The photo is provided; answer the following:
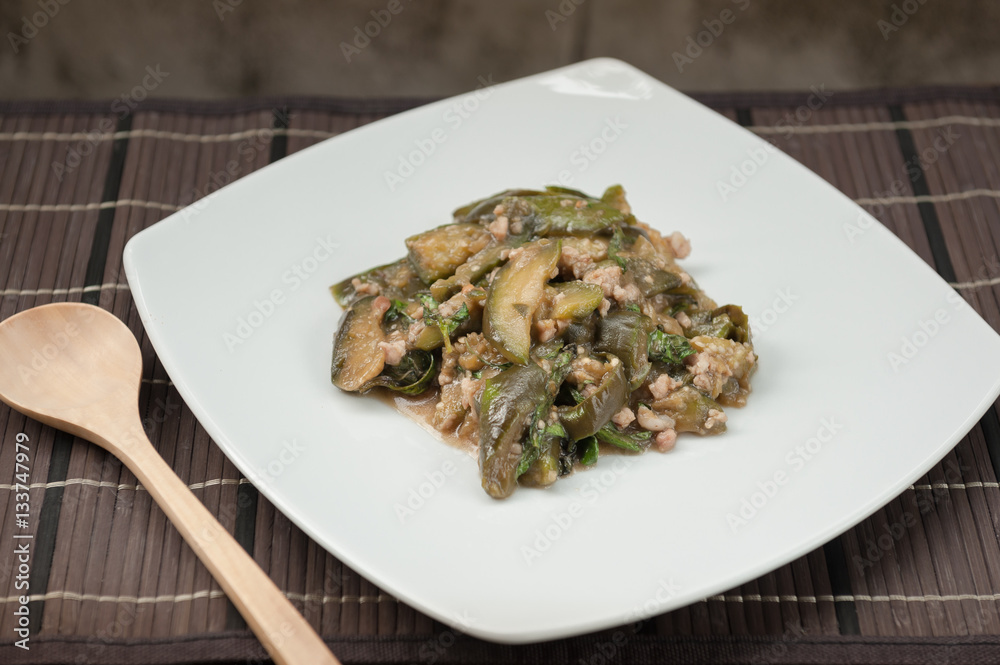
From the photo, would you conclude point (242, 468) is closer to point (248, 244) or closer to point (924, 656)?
point (248, 244)

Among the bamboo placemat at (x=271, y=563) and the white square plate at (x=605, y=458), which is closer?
the white square plate at (x=605, y=458)

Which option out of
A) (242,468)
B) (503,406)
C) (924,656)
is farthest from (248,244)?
(924,656)
